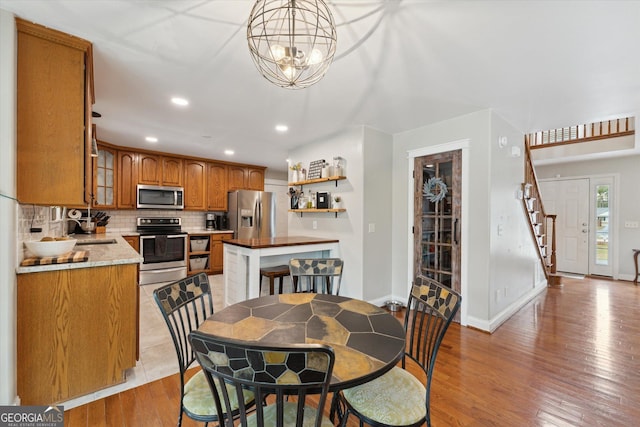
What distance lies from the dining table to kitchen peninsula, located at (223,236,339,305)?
1.33 meters

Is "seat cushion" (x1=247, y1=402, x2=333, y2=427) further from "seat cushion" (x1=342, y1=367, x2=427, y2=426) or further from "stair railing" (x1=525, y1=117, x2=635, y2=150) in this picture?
"stair railing" (x1=525, y1=117, x2=635, y2=150)

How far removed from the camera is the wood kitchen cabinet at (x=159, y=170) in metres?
5.07

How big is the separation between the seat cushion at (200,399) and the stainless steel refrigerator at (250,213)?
4.51 metres

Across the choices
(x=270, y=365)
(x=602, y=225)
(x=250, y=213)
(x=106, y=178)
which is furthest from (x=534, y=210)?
(x=106, y=178)

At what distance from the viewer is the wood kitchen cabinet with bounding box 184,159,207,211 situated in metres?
5.55

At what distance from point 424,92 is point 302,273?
2027 mm

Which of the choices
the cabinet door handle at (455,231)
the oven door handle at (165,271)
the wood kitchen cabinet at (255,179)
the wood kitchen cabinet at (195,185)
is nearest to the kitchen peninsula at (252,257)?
the cabinet door handle at (455,231)

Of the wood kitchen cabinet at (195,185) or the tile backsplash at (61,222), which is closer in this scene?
the tile backsplash at (61,222)

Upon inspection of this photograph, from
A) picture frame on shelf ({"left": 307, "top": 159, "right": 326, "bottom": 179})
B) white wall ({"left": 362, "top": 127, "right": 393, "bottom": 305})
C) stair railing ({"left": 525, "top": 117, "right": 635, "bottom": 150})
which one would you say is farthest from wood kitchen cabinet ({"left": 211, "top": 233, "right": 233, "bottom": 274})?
stair railing ({"left": 525, "top": 117, "right": 635, "bottom": 150})

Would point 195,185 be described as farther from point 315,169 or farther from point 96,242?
point 315,169

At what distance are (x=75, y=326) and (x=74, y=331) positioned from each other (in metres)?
0.03

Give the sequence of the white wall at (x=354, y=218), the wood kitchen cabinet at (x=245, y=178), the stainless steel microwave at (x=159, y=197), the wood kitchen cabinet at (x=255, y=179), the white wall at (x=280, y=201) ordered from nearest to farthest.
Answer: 1. the white wall at (x=354, y=218)
2. the stainless steel microwave at (x=159, y=197)
3. the wood kitchen cabinet at (x=245, y=178)
4. the wood kitchen cabinet at (x=255, y=179)
5. the white wall at (x=280, y=201)

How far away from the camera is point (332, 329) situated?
1345 mm

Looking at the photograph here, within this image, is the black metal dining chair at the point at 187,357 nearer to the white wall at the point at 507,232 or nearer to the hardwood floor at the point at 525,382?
the hardwood floor at the point at 525,382
